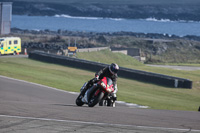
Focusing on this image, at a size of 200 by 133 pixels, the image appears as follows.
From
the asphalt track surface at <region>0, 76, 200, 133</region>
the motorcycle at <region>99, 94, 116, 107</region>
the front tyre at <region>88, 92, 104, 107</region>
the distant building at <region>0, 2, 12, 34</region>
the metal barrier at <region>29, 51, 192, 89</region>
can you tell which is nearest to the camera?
the asphalt track surface at <region>0, 76, 200, 133</region>

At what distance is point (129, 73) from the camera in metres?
32.8

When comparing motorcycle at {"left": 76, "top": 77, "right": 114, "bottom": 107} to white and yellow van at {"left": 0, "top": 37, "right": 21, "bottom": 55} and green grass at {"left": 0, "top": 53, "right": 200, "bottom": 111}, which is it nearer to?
green grass at {"left": 0, "top": 53, "right": 200, "bottom": 111}

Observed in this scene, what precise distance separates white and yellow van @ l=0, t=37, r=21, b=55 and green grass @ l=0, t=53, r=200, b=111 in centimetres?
1100

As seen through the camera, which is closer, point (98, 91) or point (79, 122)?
point (79, 122)

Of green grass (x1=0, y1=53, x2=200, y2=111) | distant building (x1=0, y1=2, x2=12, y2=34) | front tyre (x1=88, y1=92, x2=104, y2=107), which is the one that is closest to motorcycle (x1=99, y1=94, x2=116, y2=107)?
front tyre (x1=88, y1=92, x2=104, y2=107)

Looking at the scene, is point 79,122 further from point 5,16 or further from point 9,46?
point 5,16

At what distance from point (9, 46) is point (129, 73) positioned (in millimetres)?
20143

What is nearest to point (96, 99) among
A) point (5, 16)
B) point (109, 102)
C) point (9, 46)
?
point (109, 102)

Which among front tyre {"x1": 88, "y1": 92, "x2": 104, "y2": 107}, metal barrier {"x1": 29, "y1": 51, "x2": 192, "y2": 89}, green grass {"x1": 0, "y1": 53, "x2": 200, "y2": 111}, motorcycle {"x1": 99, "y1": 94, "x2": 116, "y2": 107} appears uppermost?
front tyre {"x1": 88, "y1": 92, "x2": 104, "y2": 107}

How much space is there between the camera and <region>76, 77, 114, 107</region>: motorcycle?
11672 millimetres

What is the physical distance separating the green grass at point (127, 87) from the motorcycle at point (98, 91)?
7.69 meters

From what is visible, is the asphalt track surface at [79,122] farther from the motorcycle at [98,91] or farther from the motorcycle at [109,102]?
the motorcycle at [109,102]

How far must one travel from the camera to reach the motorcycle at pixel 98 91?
38.3ft

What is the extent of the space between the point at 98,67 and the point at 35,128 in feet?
90.2
